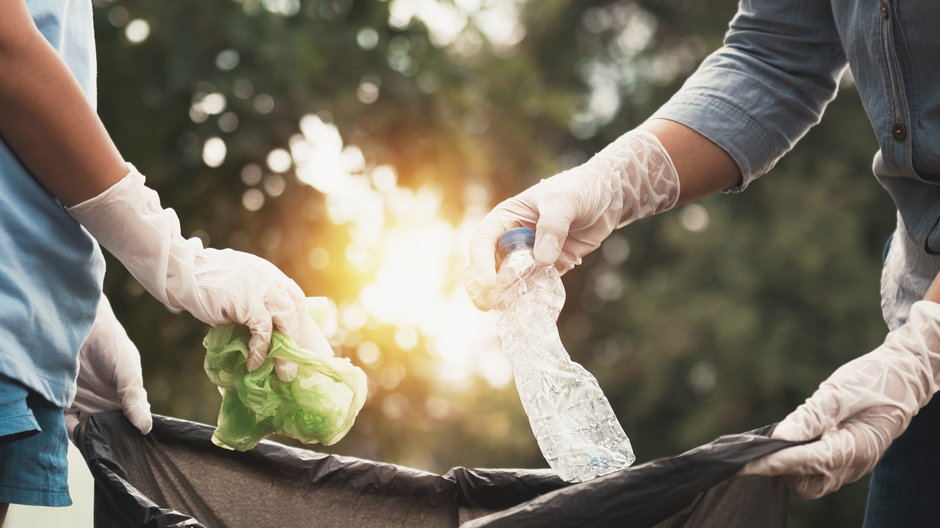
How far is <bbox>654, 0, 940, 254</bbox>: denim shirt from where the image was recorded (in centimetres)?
176

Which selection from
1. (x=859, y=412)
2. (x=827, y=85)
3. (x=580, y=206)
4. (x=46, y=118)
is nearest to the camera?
(x=46, y=118)

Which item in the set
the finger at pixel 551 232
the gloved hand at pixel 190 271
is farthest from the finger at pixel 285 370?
the finger at pixel 551 232

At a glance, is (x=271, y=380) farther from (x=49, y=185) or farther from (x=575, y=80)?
(x=575, y=80)

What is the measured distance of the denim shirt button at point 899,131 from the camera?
1.79m

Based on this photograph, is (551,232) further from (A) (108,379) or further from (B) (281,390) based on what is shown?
(A) (108,379)

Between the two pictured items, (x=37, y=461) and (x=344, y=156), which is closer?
(x=37, y=461)

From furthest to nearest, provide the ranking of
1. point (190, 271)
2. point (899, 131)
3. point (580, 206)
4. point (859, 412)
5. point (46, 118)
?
point (580, 206), point (899, 131), point (190, 271), point (859, 412), point (46, 118)

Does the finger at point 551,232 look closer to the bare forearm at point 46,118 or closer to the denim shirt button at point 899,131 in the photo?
the denim shirt button at point 899,131

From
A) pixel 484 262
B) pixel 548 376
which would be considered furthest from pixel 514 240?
pixel 548 376

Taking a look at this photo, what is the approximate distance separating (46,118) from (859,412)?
4.09 ft

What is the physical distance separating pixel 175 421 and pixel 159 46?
352 centimetres

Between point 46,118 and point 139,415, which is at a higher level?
point 46,118

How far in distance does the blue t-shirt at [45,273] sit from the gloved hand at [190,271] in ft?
0.18

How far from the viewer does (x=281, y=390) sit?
1738mm
